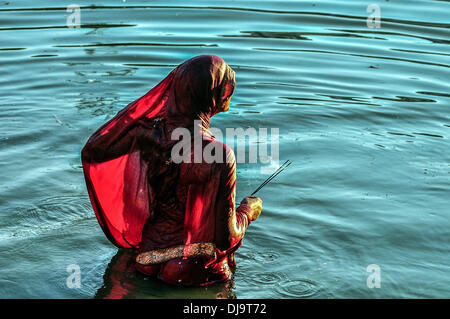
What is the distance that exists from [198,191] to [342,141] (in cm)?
397

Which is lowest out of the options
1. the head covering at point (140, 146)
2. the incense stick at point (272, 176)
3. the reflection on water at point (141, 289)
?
the reflection on water at point (141, 289)

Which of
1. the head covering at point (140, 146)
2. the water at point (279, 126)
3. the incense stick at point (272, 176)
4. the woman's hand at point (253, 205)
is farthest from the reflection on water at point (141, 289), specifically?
the incense stick at point (272, 176)

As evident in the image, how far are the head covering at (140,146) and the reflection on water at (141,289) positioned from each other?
22 cm

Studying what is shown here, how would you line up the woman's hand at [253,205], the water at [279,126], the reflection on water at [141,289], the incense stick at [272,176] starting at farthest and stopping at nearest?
the water at [279,126] → the incense stick at [272,176] → the woman's hand at [253,205] → the reflection on water at [141,289]

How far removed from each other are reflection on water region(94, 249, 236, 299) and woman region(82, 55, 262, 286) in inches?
2.1

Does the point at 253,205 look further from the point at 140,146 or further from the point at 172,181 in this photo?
the point at 140,146

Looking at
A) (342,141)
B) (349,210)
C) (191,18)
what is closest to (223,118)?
(342,141)

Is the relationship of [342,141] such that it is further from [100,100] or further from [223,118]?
[100,100]

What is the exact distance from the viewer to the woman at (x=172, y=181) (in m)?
4.04

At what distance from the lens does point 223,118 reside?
8.41 metres

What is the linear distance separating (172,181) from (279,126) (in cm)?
418

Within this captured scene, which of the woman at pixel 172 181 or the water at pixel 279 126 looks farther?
the water at pixel 279 126

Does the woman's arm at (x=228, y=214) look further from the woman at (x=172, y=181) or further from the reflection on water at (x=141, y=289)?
the reflection on water at (x=141, y=289)

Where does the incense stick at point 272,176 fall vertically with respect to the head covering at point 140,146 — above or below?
below
